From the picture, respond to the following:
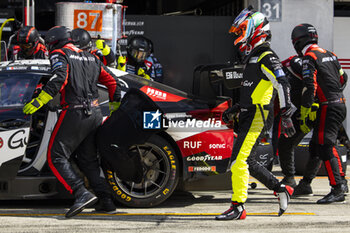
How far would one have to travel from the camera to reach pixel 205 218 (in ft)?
21.8

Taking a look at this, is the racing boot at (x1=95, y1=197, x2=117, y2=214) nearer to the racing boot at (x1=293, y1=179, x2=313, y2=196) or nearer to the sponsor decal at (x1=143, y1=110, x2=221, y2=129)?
the sponsor decal at (x1=143, y1=110, x2=221, y2=129)

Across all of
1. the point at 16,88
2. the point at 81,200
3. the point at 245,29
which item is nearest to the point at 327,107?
the point at 245,29

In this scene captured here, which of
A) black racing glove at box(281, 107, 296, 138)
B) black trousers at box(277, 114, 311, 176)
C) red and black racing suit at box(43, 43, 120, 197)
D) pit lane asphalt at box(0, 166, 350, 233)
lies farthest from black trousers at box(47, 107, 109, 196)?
black trousers at box(277, 114, 311, 176)

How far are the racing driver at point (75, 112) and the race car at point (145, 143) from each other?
20 centimetres

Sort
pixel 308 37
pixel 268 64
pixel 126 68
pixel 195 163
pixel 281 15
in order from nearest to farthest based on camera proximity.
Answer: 1. pixel 268 64
2. pixel 195 163
3. pixel 308 37
4. pixel 126 68
5. pixel 281 15

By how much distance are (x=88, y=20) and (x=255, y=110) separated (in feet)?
14.5

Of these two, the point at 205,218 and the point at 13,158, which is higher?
the point at 13,158

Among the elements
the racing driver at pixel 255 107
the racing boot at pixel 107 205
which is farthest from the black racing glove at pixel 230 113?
the racing boot at pixel 107 205

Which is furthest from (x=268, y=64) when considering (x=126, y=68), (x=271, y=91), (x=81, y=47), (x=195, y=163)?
(x=126, y=68)

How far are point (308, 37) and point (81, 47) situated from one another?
8.64 feet

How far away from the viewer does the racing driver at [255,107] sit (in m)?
6.54

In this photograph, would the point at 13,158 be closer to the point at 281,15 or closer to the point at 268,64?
the point at 268,64

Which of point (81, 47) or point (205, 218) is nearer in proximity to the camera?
point (205, 218)

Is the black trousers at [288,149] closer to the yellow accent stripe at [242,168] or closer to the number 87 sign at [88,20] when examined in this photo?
the yellow accent stripe at [242,168]
